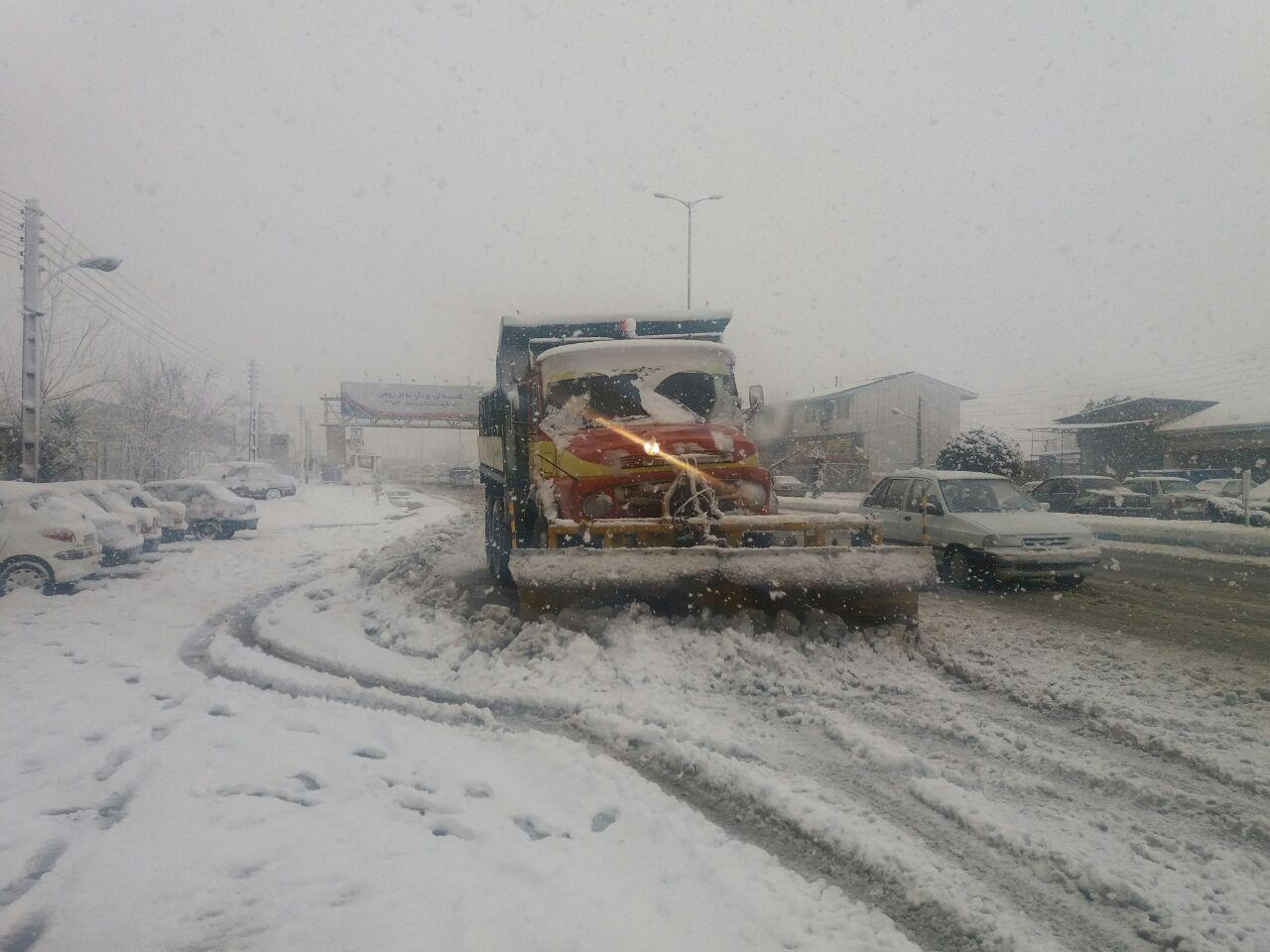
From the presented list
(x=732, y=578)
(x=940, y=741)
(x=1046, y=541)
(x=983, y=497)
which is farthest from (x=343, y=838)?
(x=983, y=497)

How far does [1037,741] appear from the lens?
14.6ft

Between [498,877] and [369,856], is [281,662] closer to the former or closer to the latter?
[369,856]

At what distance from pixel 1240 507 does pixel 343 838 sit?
25.4m

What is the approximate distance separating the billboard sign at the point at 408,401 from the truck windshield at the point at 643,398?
169 ft

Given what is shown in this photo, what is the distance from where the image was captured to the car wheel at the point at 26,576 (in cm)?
998

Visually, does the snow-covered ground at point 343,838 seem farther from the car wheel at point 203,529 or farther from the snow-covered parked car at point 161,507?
the car wheel at point 203,529

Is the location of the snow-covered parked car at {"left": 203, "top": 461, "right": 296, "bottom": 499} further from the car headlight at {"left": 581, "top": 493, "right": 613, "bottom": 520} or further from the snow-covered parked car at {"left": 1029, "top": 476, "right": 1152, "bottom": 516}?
the snow-covered parked car at {"left": 1029, "top": 476, "right": 1152, "bottom": 516}

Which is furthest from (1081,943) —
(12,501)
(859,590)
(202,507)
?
(202,507)

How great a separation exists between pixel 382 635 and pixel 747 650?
3.63 metres

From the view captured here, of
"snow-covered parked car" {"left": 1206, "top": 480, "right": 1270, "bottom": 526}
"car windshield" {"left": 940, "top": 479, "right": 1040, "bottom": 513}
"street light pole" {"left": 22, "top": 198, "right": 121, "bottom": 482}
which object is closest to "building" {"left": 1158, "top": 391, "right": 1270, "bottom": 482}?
"snow-covered parked car" {"left": 1206, "top": 480, "right": 1270, "bottom": 526}

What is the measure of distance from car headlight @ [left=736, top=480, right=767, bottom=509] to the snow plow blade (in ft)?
3.39

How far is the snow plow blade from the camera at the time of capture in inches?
253

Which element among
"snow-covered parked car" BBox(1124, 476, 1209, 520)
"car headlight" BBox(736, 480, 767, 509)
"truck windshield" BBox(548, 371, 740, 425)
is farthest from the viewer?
"snow-covered parked car" BBox(1124, 476, 1209, 520)

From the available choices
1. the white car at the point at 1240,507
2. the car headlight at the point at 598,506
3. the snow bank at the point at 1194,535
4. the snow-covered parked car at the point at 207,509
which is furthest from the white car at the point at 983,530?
the snow-covered parked car at the point at 207,509
